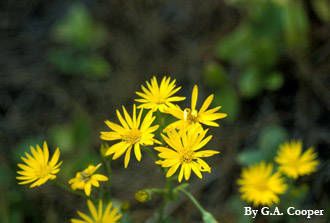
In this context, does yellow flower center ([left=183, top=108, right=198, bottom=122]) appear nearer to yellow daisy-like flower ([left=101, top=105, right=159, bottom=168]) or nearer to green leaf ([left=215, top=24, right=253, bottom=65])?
yellow daisy-like flower ([left=101, top=105, right=159, bottom=168])

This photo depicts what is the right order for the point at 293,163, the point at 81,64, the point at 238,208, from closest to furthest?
the point at 293,163
the point at 238,208
the point at 81,64

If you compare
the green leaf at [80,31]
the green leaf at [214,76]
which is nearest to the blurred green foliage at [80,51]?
the green leaf at [80,31]

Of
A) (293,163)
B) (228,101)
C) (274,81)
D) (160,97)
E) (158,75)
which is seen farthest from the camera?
(158,75)

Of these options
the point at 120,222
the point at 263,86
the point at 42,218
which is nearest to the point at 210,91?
the point at 263,86

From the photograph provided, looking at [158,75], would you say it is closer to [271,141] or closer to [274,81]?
[274,81]

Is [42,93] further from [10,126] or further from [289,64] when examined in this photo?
[289,64]

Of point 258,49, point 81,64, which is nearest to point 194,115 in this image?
point 258,49

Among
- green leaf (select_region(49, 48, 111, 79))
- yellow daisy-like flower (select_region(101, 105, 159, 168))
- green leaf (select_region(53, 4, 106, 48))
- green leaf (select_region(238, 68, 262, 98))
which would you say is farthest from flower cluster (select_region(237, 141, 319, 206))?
green leaf (select_region(53, 4, 106, 48))
